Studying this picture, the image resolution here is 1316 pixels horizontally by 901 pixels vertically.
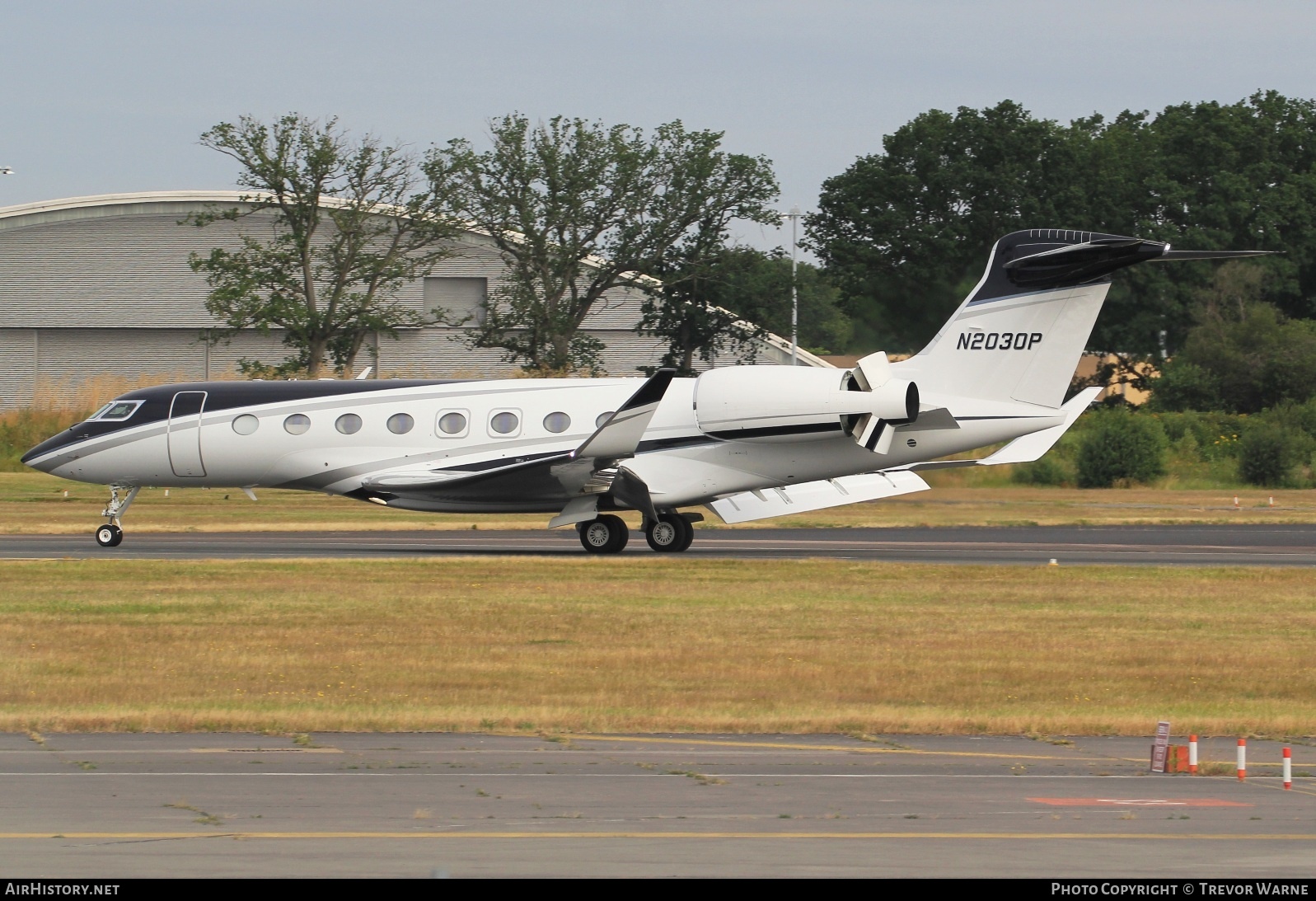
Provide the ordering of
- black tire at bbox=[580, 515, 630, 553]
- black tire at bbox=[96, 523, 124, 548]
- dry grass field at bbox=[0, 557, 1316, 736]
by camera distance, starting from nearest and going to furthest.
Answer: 1. dry grass field at bbox=[0, 557, 1316, 736]
2. black tire at bbox=[580, 515, 630, 553]
3. black tire at bbox=[96, 523, 124, 548]

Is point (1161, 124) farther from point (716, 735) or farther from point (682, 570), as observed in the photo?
point (716, 735)

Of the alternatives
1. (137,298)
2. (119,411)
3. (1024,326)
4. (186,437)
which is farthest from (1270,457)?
(137,298)

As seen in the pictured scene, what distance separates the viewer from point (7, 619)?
761 inches

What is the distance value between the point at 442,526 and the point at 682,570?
12784 millimetres

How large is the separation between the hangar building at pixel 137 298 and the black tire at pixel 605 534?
38.0 m

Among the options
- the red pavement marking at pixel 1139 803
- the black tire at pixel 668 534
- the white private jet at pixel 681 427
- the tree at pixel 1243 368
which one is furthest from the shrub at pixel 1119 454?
the red pavement marking at pixel 1139 803

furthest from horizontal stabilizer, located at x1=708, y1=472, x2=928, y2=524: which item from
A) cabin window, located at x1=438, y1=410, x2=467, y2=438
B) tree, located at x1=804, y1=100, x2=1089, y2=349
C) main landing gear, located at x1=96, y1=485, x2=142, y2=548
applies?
tree, located at x1=804, y1=100, x2=1089, y2=349

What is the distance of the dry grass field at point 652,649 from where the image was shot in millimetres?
13719

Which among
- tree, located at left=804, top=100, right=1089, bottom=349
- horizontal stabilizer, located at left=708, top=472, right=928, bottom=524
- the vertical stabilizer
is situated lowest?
horizontal stabilizer, located at left=708, top=472, right=928, bottom=524

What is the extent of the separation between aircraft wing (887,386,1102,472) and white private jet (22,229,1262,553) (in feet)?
0.16

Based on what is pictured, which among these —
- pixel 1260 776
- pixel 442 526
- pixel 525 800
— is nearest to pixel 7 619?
pixel 525 800

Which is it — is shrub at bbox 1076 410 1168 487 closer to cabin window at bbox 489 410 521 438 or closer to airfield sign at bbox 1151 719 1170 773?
cabin window at bbox 489 410 521 438

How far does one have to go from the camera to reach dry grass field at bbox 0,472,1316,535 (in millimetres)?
37688

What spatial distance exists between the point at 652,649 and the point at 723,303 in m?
47.9
